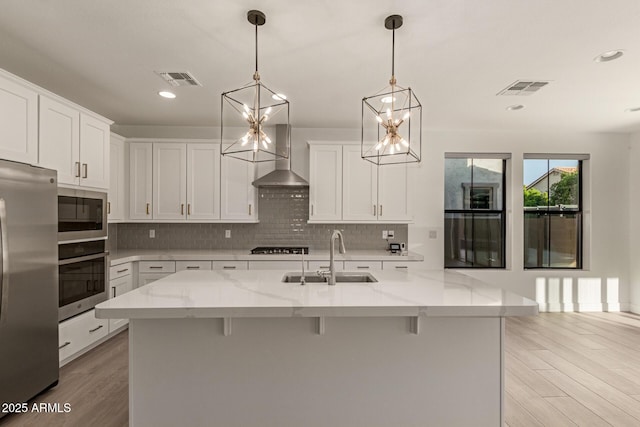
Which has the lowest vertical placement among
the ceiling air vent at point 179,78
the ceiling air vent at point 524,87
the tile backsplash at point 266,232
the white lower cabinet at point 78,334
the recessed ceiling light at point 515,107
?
the white lower cabinet at point 78,334

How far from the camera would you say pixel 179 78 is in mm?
3100

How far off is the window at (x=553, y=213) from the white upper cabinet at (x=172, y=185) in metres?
4.93

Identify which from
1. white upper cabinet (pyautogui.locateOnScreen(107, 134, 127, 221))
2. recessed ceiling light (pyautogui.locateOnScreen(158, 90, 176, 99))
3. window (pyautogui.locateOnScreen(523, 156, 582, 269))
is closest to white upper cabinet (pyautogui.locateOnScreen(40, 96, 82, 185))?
recessed ceiling light (pyautogui.locateOnScreen(158, 90, 176, 99))

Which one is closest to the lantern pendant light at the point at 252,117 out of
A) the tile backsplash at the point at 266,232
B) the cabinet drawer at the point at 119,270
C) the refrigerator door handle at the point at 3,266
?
the tile backsplash at the point at 266,232

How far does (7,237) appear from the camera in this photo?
2191mm

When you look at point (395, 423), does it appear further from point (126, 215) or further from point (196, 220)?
point (126, 215)

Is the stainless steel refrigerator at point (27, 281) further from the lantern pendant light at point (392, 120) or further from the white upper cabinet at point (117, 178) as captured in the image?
the lantern pendant light at point (392, 120)

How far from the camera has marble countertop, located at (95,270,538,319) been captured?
5.36ft

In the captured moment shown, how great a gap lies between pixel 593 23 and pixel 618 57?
0.75 meters

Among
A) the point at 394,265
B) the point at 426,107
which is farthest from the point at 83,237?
the point at 426,107

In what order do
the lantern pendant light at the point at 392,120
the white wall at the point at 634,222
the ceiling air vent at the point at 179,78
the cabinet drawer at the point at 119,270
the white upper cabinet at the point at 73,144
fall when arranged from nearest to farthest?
the lantern pendant light at the point at 392,120, the white upper cabinet at the point at 73,144, the ceiling air vent at the point at 179,78, the cabinet drawer at the point at 119,270, the white wall at the point at 634,222

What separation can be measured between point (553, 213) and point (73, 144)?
20.3 ft

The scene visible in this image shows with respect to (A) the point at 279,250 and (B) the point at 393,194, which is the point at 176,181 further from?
(B) the point at 393,194

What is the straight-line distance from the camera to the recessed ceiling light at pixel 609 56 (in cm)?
258
